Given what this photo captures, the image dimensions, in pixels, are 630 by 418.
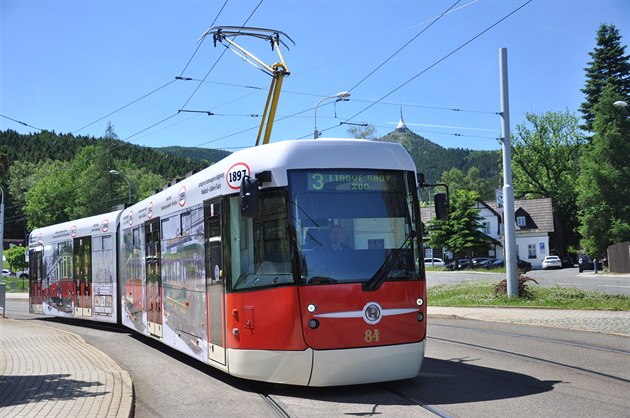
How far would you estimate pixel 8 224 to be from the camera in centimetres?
10881

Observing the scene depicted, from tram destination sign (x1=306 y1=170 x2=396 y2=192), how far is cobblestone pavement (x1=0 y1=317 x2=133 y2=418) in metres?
3.35

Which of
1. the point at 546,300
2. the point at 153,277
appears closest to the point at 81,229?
the point at 153,277

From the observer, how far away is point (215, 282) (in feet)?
29.4

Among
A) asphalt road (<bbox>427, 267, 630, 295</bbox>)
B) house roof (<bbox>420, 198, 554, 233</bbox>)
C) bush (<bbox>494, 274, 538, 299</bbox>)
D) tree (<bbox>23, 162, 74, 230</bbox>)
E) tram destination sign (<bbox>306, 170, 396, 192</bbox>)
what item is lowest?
asphalt road (<bbox>427, 267, 630, 295</bbox>)

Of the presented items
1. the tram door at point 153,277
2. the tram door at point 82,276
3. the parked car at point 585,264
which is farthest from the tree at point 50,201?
the tram door at point 153,277

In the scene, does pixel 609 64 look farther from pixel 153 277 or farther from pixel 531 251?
pixel 153 277

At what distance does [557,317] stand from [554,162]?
68629mm

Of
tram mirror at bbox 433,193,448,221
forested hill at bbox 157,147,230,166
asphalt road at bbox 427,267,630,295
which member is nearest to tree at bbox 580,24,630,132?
asphalt road at bbox 427,267,630,295

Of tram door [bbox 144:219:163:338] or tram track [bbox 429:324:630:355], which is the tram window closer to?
tram door [bbox 144:219:163:338]

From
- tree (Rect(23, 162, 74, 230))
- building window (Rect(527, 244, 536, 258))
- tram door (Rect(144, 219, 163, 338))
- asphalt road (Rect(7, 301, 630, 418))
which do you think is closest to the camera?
asphalt road (Rect(7, 301, 630, 418))

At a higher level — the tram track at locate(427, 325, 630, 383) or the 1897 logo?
the 1897 logo

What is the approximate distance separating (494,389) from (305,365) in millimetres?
2396

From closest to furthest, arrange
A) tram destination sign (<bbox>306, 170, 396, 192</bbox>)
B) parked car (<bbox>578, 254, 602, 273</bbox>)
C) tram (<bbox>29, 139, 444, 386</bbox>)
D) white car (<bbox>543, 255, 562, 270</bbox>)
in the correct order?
tram (<bbox>29, 139, 444, 386</bbox>), tram destination sign (<bbox>306, 170, 396, 192</bbox>), parked car (<bbox>578, 254, 602, 273</bbox>), white car (<bbox>543, 255, 562, 270</bbox>)

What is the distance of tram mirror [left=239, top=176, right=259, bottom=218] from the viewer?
7633 mm
